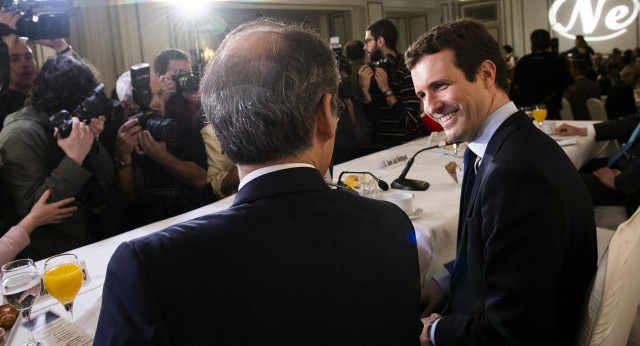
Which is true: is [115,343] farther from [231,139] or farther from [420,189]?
[420,189]

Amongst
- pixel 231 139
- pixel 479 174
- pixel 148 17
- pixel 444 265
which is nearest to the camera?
pixel 231 139

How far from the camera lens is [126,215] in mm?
2420

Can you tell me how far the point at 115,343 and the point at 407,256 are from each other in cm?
47

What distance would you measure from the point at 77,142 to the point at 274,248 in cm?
174

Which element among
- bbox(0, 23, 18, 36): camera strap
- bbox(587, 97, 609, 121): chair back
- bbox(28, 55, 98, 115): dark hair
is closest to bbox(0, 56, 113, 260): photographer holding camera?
bbox(28, 55, 98, 115): dark hair

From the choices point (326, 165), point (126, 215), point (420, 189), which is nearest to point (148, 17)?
point (126, 215)

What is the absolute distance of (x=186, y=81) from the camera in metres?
2.74

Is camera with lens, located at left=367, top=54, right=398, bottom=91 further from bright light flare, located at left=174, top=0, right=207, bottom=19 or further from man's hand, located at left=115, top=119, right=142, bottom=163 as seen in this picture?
bright light flare, located at left=174, top=0, right=207, bottom=19

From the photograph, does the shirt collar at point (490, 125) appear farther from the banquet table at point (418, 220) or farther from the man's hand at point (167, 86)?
the man's hand at point (167, 86)

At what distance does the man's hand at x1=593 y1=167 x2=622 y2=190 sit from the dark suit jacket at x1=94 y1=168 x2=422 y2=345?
7.14 feet

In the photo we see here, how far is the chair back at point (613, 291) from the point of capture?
90 cm

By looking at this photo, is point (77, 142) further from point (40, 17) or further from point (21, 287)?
point (21, 287)

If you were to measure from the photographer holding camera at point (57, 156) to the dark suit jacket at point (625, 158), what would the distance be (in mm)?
2588

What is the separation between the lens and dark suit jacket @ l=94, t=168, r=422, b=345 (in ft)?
1.91
